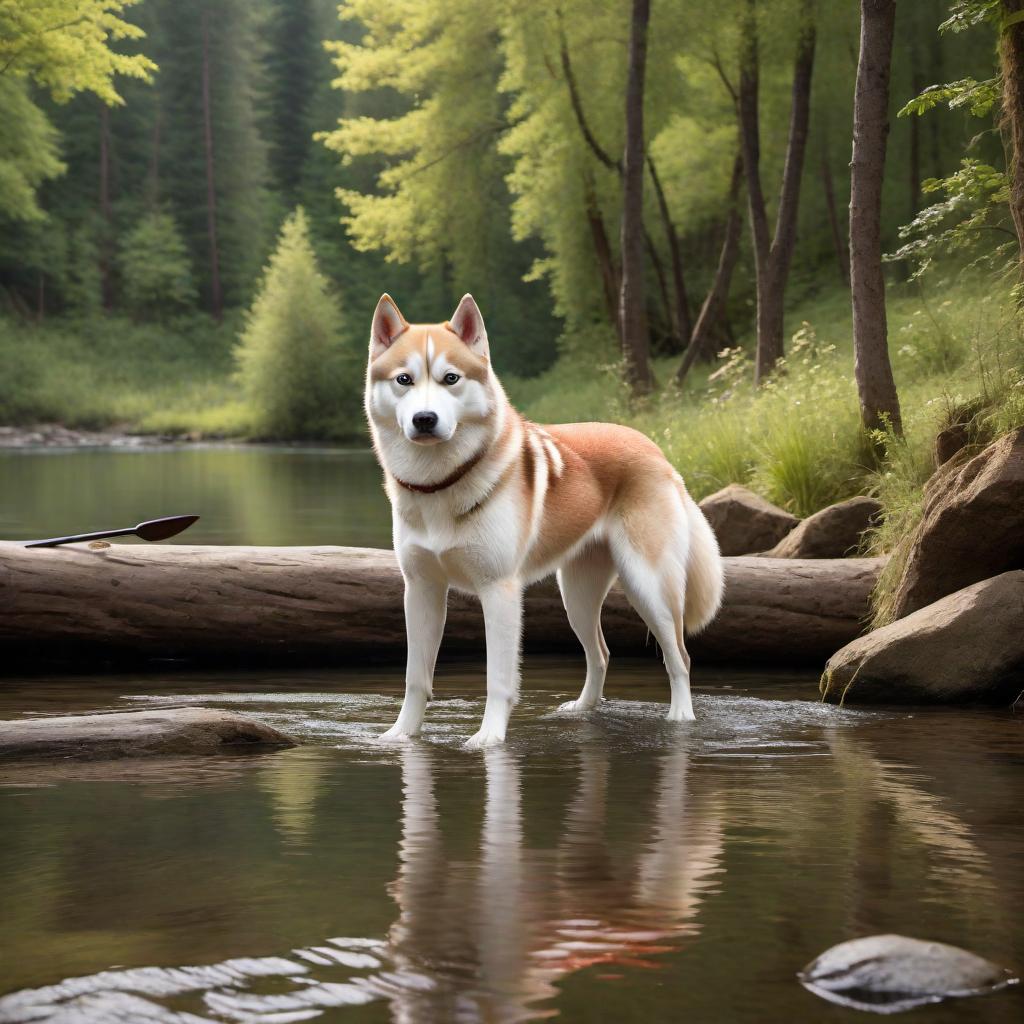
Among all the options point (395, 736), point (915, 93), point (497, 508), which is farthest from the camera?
point (915, 93)

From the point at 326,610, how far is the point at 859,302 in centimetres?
569

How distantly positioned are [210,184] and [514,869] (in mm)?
67533

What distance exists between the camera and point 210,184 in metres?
68.8

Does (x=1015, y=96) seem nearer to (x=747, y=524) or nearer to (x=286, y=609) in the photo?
(x=747, y=524)

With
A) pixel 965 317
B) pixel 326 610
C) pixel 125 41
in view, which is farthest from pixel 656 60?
pixel 125 41

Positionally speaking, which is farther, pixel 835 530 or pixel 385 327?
pixel 835 530

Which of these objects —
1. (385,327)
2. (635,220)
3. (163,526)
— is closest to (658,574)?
(385,327)

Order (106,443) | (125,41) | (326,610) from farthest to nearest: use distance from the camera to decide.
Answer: (125,41)
(106,443)
(326,610)

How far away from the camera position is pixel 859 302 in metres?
12.3

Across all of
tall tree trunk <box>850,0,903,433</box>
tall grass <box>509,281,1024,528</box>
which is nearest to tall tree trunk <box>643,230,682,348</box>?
tall grass <box>509,281,1024,528</box>

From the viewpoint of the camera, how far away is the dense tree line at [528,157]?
76.3ft

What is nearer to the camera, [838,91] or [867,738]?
[867,738]

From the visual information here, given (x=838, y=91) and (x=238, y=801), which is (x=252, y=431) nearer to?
(x=838, y=91)

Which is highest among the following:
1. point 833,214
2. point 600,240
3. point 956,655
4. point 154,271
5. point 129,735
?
point 154,271
